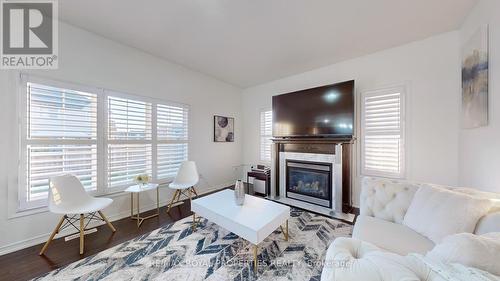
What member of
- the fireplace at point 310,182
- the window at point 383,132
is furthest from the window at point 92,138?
the window at point 383,132

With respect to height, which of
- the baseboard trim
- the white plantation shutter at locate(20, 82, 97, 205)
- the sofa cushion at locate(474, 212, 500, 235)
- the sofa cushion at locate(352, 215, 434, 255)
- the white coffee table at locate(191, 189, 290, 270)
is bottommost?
the baseboard trim

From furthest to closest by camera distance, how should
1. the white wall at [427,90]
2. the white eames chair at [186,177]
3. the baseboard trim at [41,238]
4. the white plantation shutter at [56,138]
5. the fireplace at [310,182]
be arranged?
1. the white eames chair at [186,177]
2. the fireplace at [310,182]
3. the white wall at [427,90]
4. the white plantation shutter at [56,138]
5. the baseboard trim at [41,238]

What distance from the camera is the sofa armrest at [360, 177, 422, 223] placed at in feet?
5.61

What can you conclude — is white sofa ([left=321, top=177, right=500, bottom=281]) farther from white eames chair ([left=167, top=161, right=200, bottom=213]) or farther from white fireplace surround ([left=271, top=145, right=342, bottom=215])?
white eames chair ([left=167, top=161, right=200, bottom=213])

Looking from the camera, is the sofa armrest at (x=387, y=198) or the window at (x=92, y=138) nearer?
the sofa armrest at (x=387, y=198)

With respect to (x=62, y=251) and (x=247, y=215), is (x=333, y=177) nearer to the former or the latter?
(x=247, y=215)

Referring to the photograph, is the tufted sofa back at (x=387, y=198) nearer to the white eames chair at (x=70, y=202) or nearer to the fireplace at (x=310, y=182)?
the fireplace at (x=310, y=182)

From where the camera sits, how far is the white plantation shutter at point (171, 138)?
3.30 metres

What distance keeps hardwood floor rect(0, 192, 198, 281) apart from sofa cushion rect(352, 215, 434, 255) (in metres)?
2.52

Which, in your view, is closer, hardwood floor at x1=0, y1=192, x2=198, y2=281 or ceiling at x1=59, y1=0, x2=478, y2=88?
hardwood floor at x1=0, y1=192, x2=198, y2=281

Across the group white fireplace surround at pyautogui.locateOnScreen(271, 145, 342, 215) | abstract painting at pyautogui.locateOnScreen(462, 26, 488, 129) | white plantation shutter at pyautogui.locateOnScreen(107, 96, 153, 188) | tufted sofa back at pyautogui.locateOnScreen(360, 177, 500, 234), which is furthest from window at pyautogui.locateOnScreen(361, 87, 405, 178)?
white plantation shutter at pyautogui.locateOnScreen(107, 96, 153, 188)

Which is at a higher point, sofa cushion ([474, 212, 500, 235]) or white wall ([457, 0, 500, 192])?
white wall ([457, 0, 500, 192])

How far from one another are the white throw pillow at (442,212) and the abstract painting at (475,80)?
1027 mm

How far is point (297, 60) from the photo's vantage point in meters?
3.27
